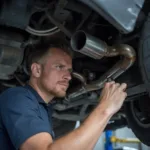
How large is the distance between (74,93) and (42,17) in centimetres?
44

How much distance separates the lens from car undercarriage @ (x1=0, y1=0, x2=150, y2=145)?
0.88 meters

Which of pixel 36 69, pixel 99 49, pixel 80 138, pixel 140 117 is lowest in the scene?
pixel 140 117

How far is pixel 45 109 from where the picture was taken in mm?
1083

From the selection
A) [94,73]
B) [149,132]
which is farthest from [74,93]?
[149,132]

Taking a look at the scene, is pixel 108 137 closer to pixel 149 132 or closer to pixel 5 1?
pixel 149 132

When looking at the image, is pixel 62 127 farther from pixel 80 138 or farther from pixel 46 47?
pixel 80 138

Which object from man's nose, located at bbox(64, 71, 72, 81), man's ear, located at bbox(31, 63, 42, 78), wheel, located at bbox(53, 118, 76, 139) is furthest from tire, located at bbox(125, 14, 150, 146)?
wheel, located at bbox(53, 118, 76, 139)

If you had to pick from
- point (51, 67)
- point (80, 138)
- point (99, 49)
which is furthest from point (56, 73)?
point (80, 138)

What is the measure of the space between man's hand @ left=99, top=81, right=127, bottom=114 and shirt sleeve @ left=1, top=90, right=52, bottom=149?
8.1 inches

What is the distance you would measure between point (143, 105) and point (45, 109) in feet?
1.54

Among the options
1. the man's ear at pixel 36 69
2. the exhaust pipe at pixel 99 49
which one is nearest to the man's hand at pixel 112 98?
the exhaust pipe at pixel 99 49

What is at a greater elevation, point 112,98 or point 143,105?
point 112,98

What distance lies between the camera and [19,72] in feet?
4.79

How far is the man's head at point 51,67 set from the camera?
3.73ft
